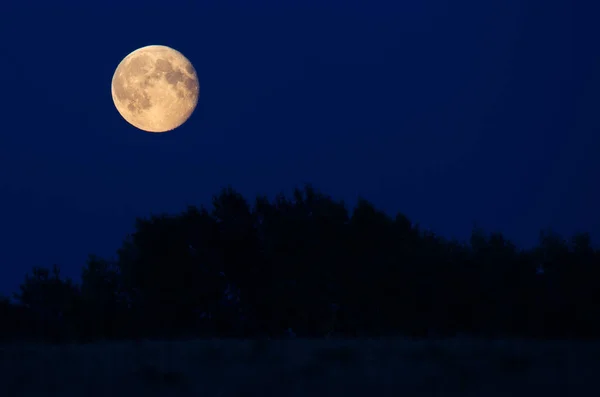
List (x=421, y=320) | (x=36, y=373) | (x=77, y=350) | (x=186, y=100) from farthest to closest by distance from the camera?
(x=186, y=100), (x=421, y=320), (x=77, y=350), (x=36, y=373)

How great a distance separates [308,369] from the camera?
9922mm

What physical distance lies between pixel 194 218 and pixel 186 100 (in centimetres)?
636

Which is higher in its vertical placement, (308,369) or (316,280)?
(316,280)

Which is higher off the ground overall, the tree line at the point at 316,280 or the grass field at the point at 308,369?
the tree line at the point at 316,280

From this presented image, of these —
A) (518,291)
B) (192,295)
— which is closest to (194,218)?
(192,295)

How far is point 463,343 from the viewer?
12.5 meters

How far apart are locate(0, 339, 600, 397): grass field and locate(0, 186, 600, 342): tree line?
14419 mm

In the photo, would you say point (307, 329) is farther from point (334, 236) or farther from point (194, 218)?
point (194, 218)

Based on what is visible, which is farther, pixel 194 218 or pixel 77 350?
pixel 194 218

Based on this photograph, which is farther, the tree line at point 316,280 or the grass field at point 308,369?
the tree line at point 316,280

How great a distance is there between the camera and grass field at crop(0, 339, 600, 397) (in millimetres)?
8586

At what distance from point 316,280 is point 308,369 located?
69.4ft

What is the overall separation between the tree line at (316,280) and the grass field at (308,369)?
14.4 m

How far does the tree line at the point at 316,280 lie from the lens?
28469mm
